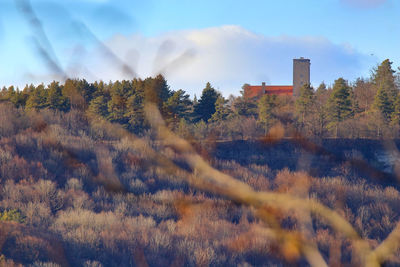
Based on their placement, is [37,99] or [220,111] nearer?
[37,99]

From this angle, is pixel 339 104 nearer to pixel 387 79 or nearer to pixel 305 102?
pixel 305 102

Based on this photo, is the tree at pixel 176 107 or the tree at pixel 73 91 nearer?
the tree at pixel 73 91

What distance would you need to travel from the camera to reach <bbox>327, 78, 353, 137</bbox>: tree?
29.0 m

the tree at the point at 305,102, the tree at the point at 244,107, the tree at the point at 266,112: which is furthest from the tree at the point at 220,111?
the tree at the point at 305,102

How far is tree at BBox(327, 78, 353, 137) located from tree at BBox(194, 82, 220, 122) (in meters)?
8.91

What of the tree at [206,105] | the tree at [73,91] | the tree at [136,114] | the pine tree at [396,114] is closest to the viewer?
the tree at [73,91]

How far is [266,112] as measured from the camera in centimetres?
2900

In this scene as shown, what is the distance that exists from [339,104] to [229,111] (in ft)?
27.5

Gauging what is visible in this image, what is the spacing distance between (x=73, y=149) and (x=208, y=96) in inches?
644

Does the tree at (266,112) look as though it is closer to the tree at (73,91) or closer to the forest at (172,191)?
the forest at (172,191)

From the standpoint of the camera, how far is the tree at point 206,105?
29938 millimetres

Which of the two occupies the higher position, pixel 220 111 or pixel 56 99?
pixel 56 99

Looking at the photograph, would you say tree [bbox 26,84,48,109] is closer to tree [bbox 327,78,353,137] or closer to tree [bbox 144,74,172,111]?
tree [bbox 144,74,172,111]

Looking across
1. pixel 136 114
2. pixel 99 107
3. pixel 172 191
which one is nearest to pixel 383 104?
pixel 136 114
